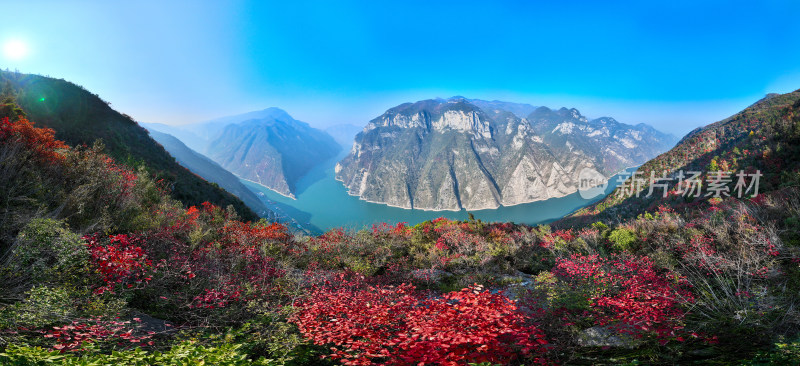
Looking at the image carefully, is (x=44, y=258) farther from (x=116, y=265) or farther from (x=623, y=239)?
(x=623, y=239)

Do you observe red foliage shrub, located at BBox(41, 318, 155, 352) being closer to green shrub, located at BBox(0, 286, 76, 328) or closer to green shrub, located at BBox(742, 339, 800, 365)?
green shrub, located at BBox(0, 286, 76, 328)

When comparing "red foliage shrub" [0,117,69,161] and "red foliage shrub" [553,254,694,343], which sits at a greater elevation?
"red foliage shrub" [0,117,69,161]

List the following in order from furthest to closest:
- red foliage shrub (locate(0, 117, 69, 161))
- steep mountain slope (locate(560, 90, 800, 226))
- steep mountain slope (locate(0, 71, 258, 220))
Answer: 1. steep mountain slope (locate(560, 90, 800, 226))
2. steep mountain slope (locate(0, 71, 258, 220))
3. red foliage shrub (locate(0, 117, 69, 161))

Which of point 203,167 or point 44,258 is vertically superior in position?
point 203,167

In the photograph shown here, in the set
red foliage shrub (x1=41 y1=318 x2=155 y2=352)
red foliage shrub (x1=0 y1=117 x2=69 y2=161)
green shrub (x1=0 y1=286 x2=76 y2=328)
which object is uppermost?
red foliage shrub (x1=0 y1=117 x2=69 y2=161)

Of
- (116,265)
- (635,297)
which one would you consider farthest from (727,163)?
(116,265)

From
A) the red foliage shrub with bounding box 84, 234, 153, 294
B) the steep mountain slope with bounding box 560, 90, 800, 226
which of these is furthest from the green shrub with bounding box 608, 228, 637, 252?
the red foliage shrub with bounding box 84, 234, 153, 294
